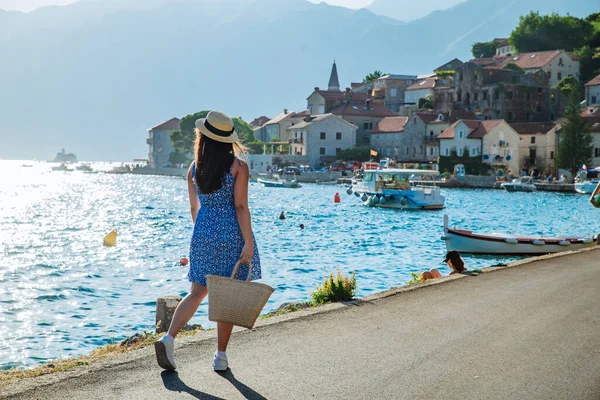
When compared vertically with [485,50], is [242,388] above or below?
below

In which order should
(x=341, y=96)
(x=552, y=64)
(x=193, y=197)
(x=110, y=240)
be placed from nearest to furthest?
(x=193, y=197) < (x=110, y=240) < (x=552, y=64) < (x=341, y=96)

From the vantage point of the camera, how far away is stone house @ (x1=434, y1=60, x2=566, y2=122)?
113812mm

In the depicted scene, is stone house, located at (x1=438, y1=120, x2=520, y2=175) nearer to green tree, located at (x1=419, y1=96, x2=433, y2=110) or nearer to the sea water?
green tree, located at (x1=419, y1=96, x2=433, y2=110)

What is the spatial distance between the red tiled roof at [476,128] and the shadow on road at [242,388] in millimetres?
98457

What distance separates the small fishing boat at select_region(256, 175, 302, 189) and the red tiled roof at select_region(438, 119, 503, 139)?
2143 centimetres

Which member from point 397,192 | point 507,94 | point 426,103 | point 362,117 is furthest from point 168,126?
point 397,192

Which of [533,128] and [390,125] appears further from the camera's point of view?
[390,125]

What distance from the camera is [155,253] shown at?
34.1 meters

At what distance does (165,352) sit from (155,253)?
28113 millimetres

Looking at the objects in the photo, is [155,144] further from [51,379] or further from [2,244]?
[51,379]

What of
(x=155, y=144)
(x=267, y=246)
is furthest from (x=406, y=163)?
(x=155, y=144)

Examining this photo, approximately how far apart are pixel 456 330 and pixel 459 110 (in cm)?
10931

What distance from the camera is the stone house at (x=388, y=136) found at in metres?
116

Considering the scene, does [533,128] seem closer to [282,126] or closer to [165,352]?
[282,126]
